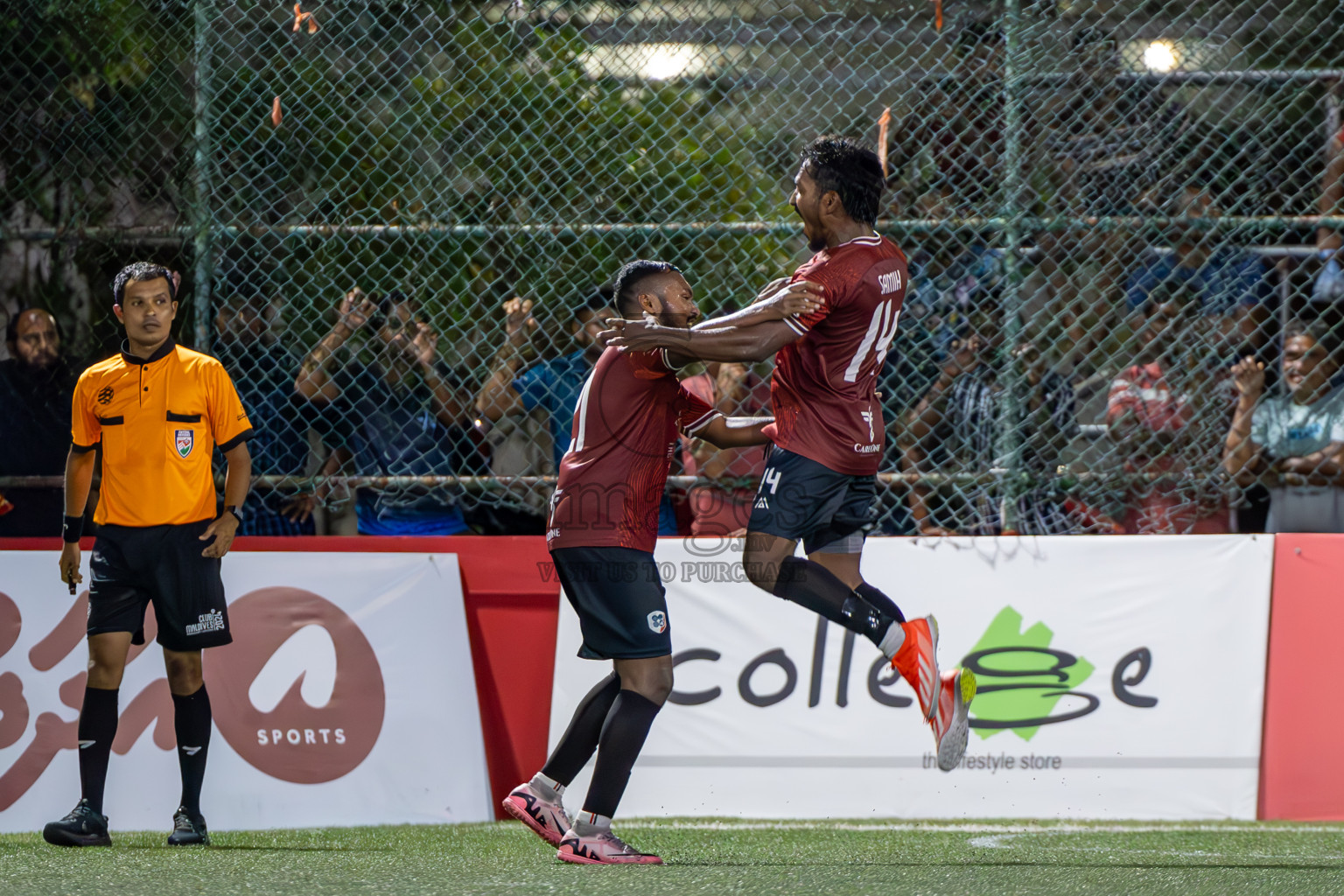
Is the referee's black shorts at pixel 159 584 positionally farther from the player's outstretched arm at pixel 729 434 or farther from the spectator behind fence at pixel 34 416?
the player's outstretched arm at pixel 729 434

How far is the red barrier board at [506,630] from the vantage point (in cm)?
596

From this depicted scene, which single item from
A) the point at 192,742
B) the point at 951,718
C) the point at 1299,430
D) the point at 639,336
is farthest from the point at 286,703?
the point at 1299,430

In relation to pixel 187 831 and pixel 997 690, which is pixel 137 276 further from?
pixel 997 690

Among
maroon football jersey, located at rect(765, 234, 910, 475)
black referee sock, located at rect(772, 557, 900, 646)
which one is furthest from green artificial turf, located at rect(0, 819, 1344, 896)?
maroon football jersey, located at rect(765, 234, 910, 475)

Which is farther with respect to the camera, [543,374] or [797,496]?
[543,374]

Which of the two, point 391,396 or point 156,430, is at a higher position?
point 391,396

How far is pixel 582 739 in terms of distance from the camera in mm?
4348

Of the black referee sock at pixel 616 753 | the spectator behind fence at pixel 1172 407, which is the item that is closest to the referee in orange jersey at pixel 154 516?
the black referee sock at pixel 616 753

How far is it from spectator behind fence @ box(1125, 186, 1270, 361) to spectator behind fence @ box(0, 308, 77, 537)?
189 inches

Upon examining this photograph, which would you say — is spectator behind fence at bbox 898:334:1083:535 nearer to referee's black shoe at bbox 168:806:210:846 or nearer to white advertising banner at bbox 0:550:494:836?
white advertising banner at bbox 0:550:494:836

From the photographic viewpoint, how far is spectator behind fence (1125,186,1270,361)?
5.79 meters

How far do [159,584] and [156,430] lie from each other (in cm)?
56

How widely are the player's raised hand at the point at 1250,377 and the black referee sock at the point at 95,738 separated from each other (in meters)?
4.68

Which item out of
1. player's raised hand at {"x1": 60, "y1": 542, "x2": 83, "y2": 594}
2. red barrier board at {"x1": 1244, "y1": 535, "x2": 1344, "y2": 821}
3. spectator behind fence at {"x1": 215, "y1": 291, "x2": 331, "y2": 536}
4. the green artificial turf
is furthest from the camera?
spectator behind fence at {"x1": 215, "y1": 291, "x2": 331, "y2": 536}
